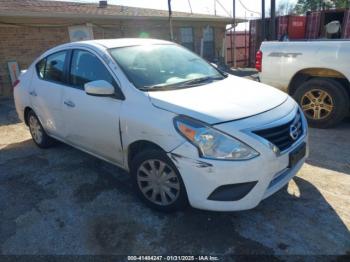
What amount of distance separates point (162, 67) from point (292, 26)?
14865mm

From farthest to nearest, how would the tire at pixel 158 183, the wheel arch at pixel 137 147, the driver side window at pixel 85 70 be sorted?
the driver side window at pixel 85 70
the wheel arch at pixel 137 147
the tire at pixel 158 183

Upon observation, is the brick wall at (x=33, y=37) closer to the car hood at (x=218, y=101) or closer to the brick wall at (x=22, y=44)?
the brick wall at (x=22, y=44)

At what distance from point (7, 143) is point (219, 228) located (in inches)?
180

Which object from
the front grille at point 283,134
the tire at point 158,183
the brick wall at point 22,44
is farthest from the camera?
the brick wall at point 22,44

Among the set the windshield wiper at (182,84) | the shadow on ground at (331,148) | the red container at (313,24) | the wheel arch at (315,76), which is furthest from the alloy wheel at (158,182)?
the red container at (313,24)

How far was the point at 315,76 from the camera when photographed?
5.42m

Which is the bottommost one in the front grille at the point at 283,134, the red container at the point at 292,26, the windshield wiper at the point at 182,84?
the front grille at the point at 283,134

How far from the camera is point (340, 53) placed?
16.1 ft

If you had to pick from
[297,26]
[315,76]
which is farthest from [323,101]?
[297,26]

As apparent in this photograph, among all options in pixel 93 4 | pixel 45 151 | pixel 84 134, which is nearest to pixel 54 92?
pixel 84 134

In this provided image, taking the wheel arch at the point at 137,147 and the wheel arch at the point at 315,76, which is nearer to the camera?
the wheel arch at the point at 137,147

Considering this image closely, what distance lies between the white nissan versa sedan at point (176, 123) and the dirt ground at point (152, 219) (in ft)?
0.93

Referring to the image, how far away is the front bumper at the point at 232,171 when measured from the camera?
2.52 metres

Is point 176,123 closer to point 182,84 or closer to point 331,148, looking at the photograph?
point 182,84
